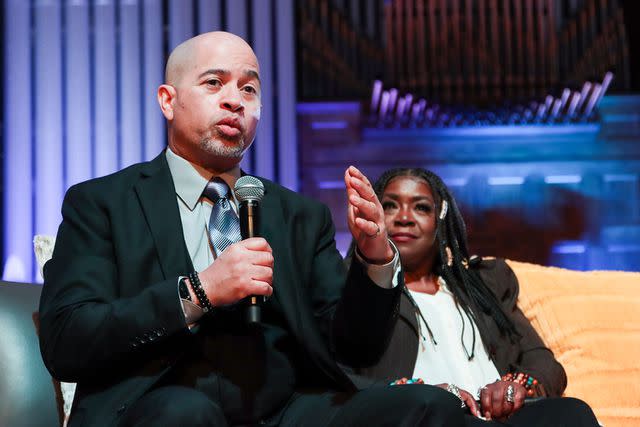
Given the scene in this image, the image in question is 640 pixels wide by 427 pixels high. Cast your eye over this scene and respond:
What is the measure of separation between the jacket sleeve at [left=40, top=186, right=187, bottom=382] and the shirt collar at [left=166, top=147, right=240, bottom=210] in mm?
146

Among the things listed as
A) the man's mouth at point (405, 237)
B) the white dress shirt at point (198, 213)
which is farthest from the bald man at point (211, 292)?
the man's mouth at point (405, 237)

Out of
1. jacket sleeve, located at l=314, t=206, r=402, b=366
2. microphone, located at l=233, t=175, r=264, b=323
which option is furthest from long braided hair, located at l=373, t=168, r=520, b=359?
microphone, located at l=233, t=175, r=264, b=323

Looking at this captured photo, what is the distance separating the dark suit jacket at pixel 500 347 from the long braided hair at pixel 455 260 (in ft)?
0.06

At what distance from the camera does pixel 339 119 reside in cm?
466

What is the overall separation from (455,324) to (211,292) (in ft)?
3.25

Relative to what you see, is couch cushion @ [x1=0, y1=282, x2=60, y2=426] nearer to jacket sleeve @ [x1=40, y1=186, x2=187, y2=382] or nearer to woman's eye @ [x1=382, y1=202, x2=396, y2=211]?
jacket sleeve @ [x1=40, y1=186, x2=187, y2=382]

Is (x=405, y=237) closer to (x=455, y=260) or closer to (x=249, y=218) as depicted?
(x=455, y=260)

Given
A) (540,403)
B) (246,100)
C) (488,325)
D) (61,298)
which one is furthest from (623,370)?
(61,298)

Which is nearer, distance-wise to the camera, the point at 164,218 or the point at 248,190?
the point at 248,190

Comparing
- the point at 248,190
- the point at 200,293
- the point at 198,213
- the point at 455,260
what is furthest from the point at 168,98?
the point at 455,260

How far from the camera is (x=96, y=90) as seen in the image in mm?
4402

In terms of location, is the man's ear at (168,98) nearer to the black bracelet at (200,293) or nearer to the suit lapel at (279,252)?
the suit lapel at (279,252)

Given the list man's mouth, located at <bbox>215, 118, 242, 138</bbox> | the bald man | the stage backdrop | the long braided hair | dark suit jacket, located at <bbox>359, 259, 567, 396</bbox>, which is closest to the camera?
the bald man

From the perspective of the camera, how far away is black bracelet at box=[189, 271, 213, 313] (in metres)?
1.47
